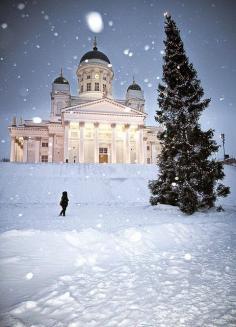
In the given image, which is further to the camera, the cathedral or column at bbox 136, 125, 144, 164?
column at bbox 136, 125, 144, 164

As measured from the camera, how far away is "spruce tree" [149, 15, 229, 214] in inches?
504

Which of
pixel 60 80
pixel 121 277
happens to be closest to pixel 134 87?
pixel 60 80

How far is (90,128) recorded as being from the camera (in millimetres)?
41844

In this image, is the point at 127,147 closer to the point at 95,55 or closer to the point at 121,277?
the point at 95,55

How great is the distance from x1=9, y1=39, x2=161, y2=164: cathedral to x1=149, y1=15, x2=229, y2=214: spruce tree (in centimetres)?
2344

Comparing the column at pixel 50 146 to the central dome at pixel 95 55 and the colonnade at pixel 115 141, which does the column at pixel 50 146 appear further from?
the central dome at pixel 95 55

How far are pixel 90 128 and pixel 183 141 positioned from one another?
30.1 meters

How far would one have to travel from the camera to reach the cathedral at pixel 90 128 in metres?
38.1

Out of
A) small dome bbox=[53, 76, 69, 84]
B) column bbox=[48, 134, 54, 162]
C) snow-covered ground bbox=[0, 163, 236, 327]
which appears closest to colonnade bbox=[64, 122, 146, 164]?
column bbox=[48, 134, 54, 162]

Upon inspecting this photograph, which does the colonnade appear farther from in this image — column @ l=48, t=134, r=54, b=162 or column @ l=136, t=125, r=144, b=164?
column @ l=48, t=134, r=54, b=162

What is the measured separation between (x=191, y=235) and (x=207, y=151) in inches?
276

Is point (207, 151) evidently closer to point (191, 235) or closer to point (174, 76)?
point (174, 76)

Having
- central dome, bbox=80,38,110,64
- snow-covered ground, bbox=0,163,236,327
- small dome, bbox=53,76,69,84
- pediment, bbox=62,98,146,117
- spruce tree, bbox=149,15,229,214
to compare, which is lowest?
snow-covered ground, bbox=0,163,236,327

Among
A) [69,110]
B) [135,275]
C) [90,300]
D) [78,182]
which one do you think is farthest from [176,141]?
[69,110]
